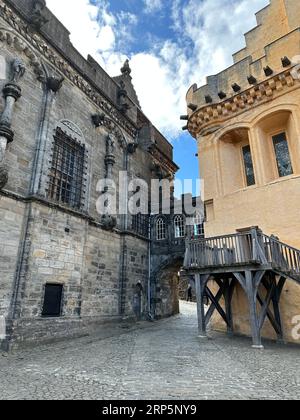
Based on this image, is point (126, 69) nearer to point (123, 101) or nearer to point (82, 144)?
point (123, 101)

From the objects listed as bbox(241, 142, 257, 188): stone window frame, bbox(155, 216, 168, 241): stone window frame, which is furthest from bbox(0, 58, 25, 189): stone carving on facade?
bbox(155, 216, 168, 241): stone window frame

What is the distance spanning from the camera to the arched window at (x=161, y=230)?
17.3m

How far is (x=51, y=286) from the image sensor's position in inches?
390

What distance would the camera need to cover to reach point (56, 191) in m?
11.2

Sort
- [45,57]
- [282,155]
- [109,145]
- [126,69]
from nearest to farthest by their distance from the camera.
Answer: [282,155] < [45,57] < [109,145] < [126,69]

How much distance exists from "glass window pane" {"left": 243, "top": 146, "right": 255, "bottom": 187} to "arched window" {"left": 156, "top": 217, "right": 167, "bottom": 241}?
7.15 meters

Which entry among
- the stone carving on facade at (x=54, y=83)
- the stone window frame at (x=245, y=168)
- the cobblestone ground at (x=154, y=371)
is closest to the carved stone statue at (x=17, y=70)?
the stone carving on facade at (x=54, y=83)

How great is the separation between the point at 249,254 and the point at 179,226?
27.0 feet

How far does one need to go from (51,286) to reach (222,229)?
284 inches

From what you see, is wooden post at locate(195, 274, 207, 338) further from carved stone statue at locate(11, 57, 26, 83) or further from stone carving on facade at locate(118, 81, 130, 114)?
stone carving on facade at locate(118, 81, 130, 114)

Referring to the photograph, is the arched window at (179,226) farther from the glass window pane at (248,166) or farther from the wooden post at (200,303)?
the wooden post at (200,303)

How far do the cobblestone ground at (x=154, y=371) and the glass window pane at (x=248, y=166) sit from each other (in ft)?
21.2

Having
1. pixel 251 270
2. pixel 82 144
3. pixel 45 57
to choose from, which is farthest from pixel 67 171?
pixel 251 270

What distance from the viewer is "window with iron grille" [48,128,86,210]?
11.3 metres
